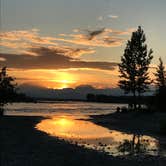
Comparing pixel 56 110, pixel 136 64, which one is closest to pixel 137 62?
pixel 136 64

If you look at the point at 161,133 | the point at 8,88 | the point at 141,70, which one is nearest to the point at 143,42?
the point at 141,70

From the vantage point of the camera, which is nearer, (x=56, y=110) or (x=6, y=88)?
(x=6, y=88)

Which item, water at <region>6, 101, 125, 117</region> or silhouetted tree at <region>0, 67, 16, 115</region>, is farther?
water at <region>6, 101, 125, 117</region>

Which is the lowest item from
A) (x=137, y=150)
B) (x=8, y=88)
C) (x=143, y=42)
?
(x=137, y=150)

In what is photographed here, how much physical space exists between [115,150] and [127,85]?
A: 55994mm

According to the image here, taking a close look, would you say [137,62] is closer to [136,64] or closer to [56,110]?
[136,64]

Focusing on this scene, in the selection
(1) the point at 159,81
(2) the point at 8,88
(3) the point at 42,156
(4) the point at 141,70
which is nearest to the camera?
(3) the point at 42,156

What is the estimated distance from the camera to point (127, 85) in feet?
262

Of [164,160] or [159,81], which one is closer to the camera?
[164,160]

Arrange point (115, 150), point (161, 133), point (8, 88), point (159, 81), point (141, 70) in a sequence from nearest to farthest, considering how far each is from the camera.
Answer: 1. point (115, 150)
2. point (161, 133)
3. point (8, 88)
4. point (141, 70)
5. point (159, 81)

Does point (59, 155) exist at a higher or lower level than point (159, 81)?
lower

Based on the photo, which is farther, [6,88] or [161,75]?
[161,75]

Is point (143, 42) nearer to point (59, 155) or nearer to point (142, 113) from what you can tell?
point (142, 113)

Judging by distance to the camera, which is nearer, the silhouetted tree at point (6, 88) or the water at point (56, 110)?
the silhouetted tree at point (6, 88)
